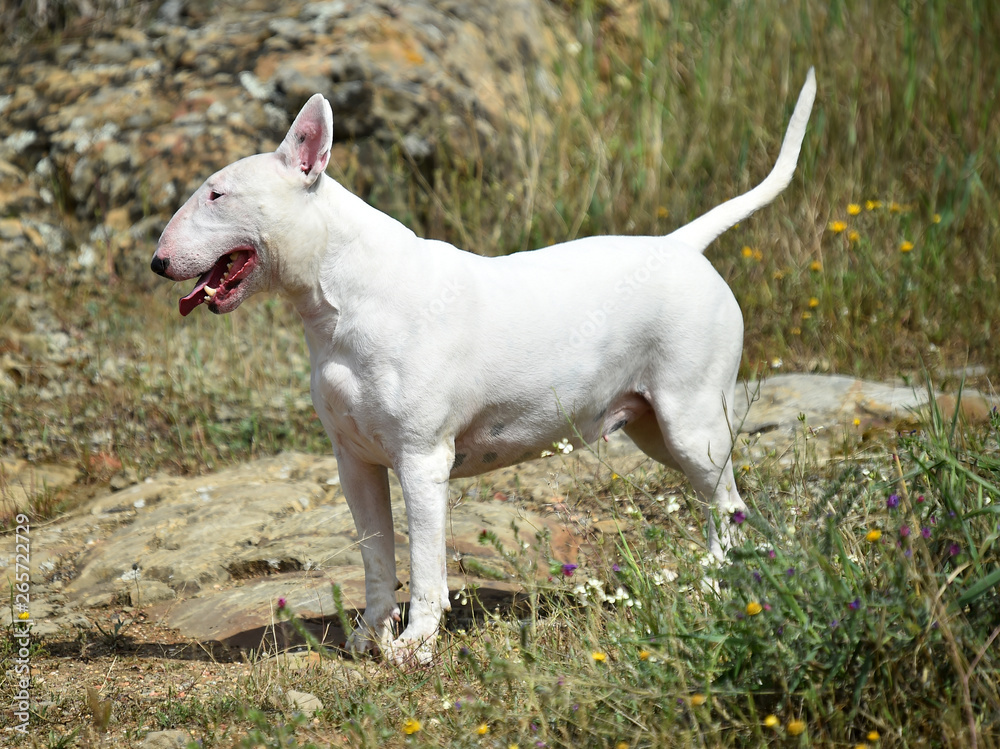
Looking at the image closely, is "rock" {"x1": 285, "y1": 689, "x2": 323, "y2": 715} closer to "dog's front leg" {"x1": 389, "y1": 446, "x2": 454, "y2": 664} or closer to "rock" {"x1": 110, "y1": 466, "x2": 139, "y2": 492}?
"dog's front leg" {"x1": 389, "y1": 446, "x2": 454, "y2": 664}

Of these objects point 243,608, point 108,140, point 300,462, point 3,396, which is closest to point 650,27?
point 108,140

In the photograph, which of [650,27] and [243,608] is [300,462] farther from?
[650,27]

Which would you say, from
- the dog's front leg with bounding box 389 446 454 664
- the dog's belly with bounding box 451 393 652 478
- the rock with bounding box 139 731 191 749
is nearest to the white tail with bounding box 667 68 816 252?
the dog's belly with bounding box 451 393 652 478

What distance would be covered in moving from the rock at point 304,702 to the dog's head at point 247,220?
1265mm

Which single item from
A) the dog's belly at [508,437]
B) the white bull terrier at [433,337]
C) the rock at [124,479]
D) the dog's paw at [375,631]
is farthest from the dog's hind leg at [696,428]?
the rock at [124,479]

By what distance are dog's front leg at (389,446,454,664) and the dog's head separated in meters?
0.81

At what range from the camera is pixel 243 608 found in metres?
3.98

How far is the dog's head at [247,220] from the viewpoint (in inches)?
129

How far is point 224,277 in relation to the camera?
3.38 m

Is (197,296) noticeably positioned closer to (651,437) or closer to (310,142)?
(310,142)

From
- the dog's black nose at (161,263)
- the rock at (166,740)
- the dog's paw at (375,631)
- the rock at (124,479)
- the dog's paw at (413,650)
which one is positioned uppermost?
the dog's black nose at (161,263)

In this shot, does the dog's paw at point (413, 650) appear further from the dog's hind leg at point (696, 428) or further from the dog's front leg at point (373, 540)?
the dog's hind leg at point (696, 428)

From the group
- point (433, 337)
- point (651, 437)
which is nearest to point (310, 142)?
point (433, 337)

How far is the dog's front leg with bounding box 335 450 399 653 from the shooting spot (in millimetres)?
3623
